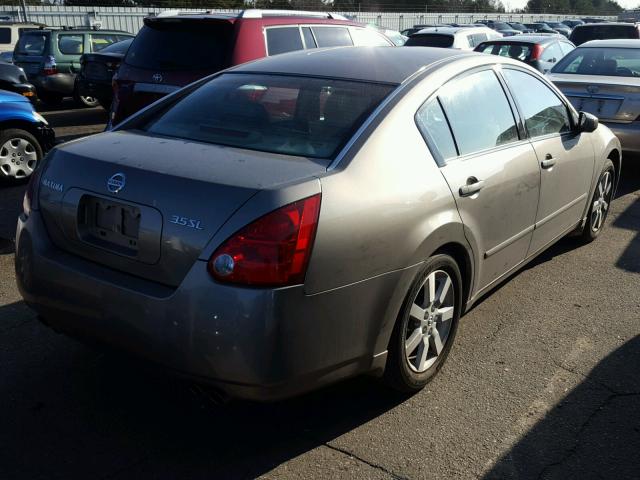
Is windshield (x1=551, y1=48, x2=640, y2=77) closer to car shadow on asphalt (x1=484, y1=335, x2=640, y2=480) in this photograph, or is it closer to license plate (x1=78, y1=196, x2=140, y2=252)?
car shadow on asphalt (x1=484, y1=335, x2=640, y2=480)

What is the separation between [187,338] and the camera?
8.34ft

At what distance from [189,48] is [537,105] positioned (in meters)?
3.64

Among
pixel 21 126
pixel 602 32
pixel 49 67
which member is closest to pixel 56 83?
pixel 49 67

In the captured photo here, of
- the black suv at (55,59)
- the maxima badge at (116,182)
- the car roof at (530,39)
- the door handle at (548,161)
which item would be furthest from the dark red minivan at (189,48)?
the black suv at (55,59)

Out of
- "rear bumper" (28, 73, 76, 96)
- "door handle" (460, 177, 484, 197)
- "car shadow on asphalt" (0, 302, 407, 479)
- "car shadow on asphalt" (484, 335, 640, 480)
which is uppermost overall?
"door handle" (460, 177, 484, 197)

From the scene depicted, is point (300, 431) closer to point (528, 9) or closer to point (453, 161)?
point (453, 161)

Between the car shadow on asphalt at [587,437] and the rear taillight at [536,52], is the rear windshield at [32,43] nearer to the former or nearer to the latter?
the rear taillight at [536,52]

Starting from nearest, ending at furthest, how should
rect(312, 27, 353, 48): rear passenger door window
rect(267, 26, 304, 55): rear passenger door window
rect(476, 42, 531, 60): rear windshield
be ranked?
rect(267, 26, 304, 55): rear passenger door window
rect(312, 27, 353, 48): rear passenger door window
rect(476, 42, 531, 60): rear windshield

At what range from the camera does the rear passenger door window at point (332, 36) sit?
7523mm

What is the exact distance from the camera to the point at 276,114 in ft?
11.1

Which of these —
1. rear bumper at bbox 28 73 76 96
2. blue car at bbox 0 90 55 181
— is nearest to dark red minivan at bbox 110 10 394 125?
blue car at bbox 0 90 55 181

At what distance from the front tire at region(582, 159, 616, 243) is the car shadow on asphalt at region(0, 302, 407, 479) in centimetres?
298

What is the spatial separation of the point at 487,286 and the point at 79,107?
12.1 meters

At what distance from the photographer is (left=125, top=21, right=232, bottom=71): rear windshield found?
6.51 metres
